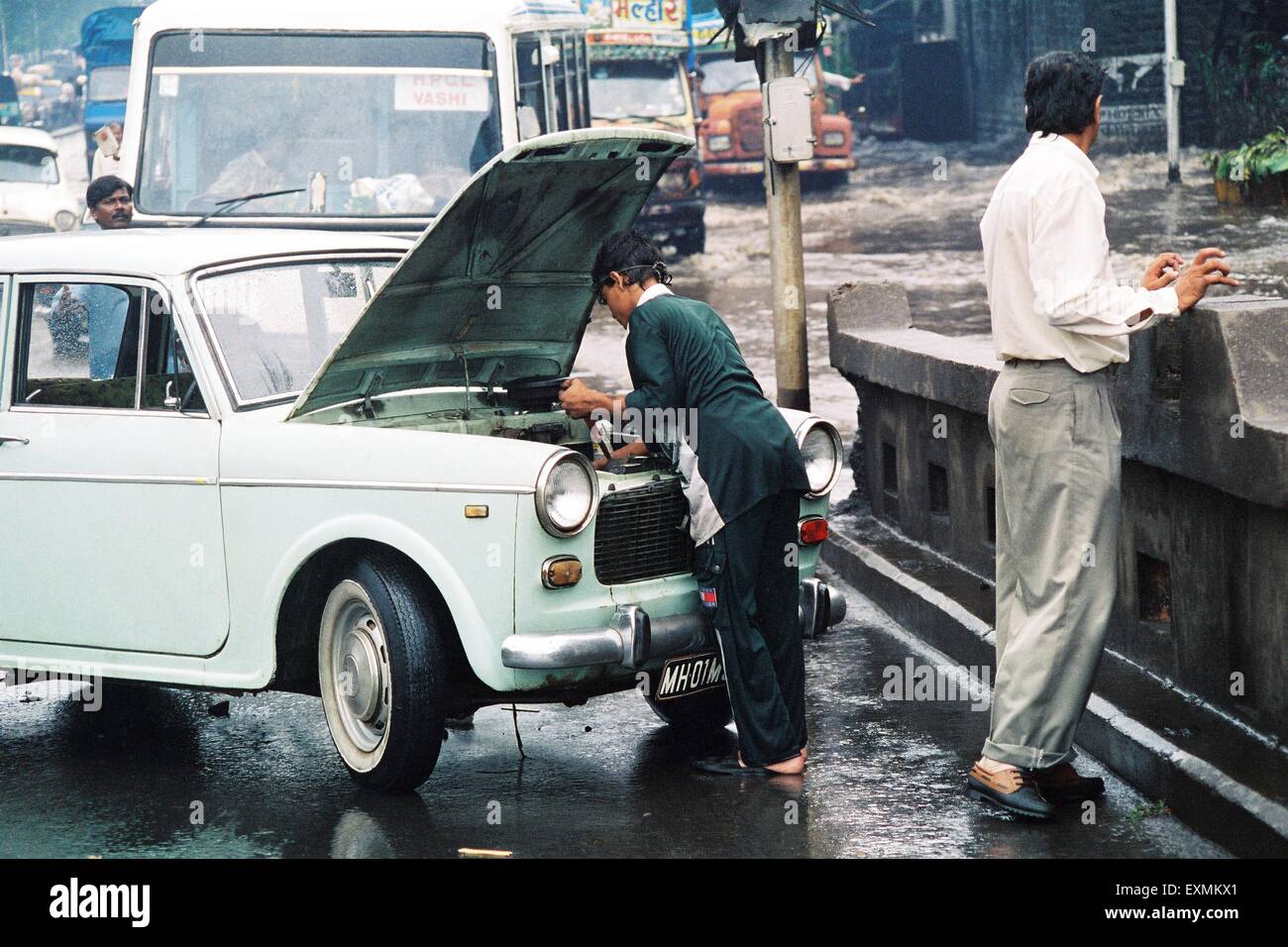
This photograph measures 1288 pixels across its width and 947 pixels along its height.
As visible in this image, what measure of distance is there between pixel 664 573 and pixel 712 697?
85 centimetres

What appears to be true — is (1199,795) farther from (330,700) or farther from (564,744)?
(330,700)

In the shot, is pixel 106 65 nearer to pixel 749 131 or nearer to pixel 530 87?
pixel 749 131

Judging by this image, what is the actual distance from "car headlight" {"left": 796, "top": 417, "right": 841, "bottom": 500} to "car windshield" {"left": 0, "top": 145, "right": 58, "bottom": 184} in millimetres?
20854

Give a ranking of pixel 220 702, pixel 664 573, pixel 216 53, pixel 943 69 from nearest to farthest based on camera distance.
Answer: pixel 664 573 → pixel 220 702 → pixel 216 53 → pixel 943 69

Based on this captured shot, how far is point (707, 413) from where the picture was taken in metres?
5.56


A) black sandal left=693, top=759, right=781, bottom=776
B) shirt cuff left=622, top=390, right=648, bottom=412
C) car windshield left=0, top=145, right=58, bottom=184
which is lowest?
black sandal left=693, top=759, right=781, bottom=776

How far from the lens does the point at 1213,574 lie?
18.0 ft

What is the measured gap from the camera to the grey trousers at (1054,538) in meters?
4.96

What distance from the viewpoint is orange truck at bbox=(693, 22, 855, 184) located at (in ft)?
102

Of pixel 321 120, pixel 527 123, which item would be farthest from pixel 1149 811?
pixel 321 120

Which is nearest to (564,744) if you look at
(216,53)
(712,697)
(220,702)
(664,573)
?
(712,697)

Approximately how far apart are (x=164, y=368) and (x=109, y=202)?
4.59 m

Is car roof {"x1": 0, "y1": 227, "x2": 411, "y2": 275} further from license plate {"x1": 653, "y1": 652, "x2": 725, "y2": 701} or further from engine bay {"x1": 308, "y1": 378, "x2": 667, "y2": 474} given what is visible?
license plate {"x1": 653, "y1": 652, "x2": 725, "y2": 701}

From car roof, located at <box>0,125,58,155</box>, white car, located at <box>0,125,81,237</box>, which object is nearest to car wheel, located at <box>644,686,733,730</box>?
white car, located at <box>0,125,81,237</box>
